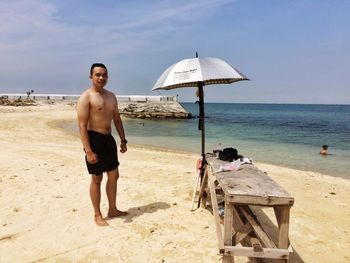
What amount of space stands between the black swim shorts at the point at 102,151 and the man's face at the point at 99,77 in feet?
2.65

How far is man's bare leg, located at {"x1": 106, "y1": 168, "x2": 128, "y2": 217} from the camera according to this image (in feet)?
18.1

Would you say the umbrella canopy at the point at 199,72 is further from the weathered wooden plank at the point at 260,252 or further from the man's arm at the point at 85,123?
the weathered wooden plank at the point at 260,252

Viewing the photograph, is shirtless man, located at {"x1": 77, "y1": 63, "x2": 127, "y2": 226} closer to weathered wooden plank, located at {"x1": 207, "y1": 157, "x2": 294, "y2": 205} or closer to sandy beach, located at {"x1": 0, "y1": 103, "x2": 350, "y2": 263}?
sandy beach, located at {"x1": 0, "y1": 103, "x2": 350, "y2": 263}

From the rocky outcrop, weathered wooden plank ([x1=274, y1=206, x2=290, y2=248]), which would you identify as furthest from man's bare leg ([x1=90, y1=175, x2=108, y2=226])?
the rocky outcrop

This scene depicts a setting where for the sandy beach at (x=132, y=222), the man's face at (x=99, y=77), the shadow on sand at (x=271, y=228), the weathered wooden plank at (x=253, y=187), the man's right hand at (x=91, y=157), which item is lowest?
the shadow on sand at (x=271, y=228)

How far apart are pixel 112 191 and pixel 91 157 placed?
3.24ft

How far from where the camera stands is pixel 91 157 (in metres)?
4.95

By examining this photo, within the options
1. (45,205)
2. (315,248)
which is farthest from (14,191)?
(315,248)

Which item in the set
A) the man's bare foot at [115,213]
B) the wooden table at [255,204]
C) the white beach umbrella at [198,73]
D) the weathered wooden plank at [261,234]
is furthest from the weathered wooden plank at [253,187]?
the man's bare foot at [115,213]

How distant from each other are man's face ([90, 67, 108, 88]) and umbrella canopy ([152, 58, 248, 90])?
127 centimetres

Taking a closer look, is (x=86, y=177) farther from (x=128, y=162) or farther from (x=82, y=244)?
(x=82, y=244)

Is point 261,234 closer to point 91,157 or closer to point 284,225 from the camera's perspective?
point 284,225

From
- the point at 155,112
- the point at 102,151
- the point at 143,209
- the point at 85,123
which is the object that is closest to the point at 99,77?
the point at 85,123

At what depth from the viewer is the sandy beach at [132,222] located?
4625 mm
